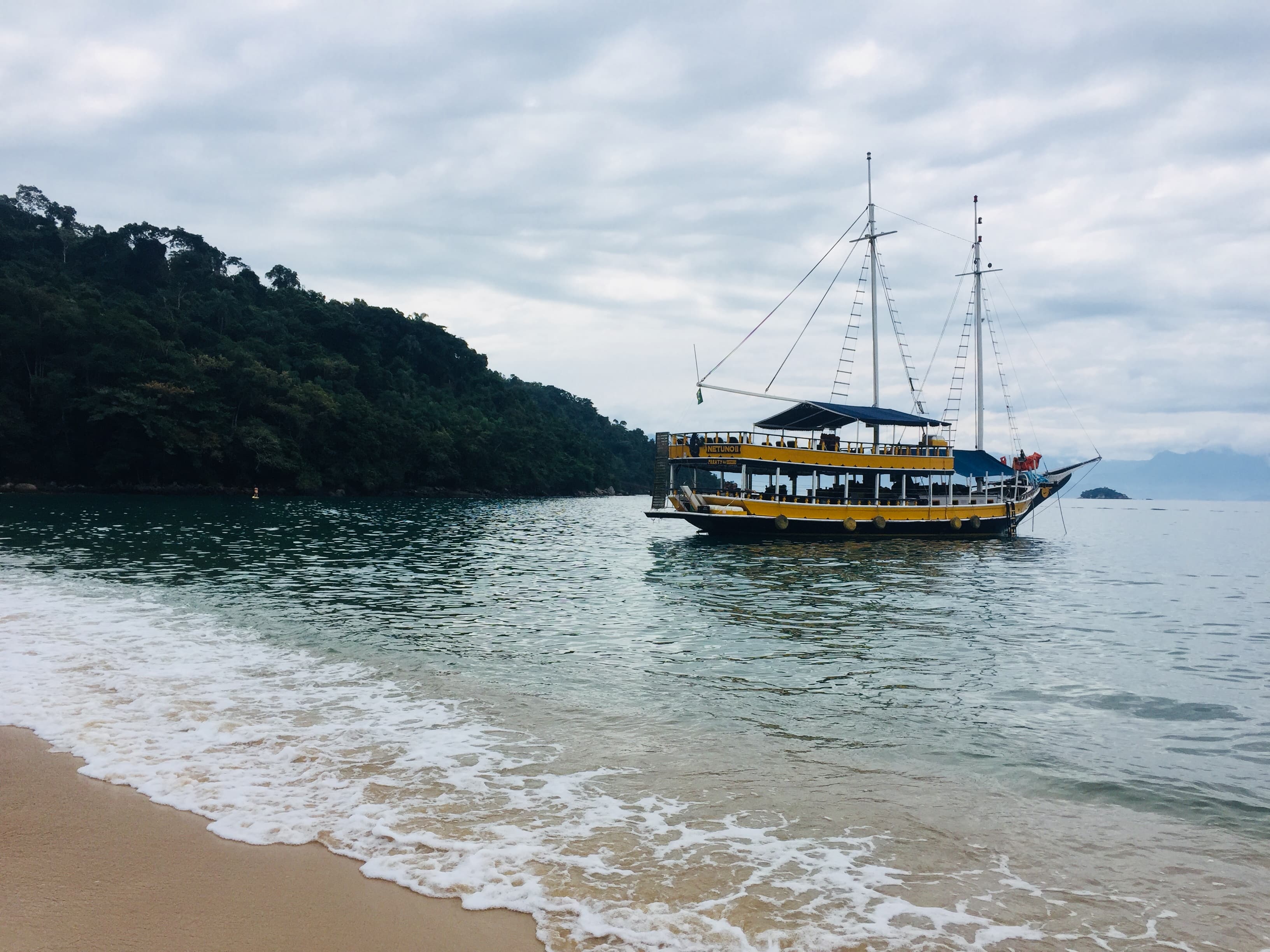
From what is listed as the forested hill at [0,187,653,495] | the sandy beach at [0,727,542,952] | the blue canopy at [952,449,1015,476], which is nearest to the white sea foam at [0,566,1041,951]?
the sandy beach at [0,727,542,952]

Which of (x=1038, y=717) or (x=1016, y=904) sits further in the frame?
(x=1038, y=717)

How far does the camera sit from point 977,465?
47.0 m

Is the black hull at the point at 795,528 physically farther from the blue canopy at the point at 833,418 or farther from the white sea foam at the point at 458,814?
the white sea foam at the point at 458,814

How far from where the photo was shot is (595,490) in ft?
523

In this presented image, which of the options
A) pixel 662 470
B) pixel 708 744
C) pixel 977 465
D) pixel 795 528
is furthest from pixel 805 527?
pixel 708 744

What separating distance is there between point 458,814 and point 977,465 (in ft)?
153

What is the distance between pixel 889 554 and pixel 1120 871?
30.0 metres

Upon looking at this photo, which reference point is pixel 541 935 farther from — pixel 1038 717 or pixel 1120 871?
pixel 1038 717

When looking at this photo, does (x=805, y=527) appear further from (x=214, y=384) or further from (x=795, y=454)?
(x=214, y=384)

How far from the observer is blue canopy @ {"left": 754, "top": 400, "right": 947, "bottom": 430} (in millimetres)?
41969

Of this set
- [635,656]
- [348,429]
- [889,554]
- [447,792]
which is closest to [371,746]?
[447,792]

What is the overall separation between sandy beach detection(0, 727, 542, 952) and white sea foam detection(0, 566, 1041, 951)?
0.64 ft

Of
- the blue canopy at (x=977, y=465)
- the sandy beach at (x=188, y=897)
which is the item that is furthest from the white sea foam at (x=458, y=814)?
the blue canopy at (x=977, y=465)

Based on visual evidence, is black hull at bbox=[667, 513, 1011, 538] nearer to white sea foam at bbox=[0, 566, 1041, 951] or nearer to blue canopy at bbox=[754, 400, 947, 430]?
blue canopy at bbox=[754, 400, 947, 430]
